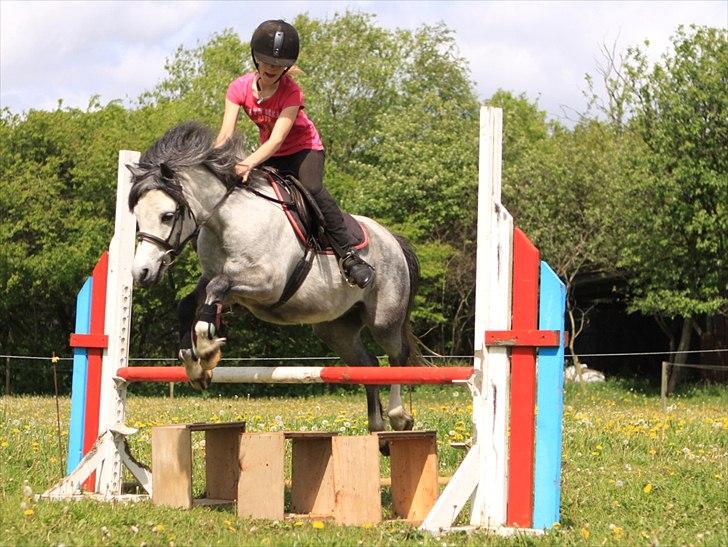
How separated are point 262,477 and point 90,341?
4.95ft

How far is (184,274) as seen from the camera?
26.1m

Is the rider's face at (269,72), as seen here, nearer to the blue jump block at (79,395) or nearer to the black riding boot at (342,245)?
the black riding boot at (342,245)

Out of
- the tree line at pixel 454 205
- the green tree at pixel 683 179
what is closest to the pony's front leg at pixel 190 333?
the tree line at pixel 454 205

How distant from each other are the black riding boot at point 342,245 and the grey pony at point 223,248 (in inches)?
3.9

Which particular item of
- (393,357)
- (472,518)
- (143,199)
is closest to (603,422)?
(393,357)

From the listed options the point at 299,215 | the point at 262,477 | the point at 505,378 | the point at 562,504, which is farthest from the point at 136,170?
the point at 562,504

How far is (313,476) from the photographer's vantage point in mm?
6035

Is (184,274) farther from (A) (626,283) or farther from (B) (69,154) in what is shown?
(A) (626,283)

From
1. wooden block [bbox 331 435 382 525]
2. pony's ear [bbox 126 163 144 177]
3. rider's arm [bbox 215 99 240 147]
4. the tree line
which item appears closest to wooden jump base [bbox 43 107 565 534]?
wooden block [bbox 331 435 382 525]

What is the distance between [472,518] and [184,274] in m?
21.4

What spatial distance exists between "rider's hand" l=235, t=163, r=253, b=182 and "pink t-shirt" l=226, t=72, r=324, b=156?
40 centimetres

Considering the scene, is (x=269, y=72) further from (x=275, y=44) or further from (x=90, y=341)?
(x=90, y=341)

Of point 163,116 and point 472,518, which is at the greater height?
point 163,116

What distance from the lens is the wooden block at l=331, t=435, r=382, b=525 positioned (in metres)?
5.66
